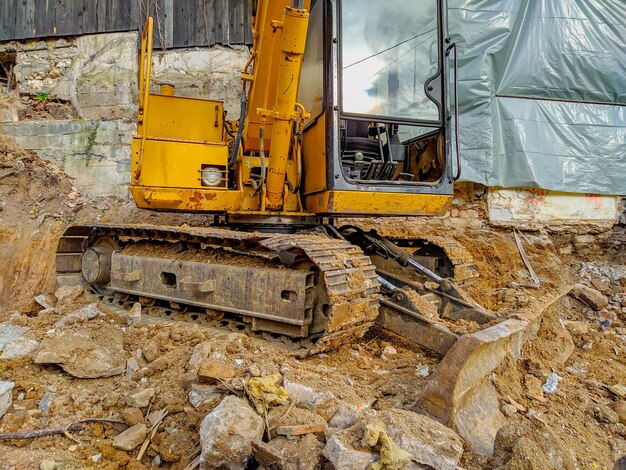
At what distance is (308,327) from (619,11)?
6.69 meters

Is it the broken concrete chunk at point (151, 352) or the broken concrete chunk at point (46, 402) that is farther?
the broken concrete chunk at point (151, 352)

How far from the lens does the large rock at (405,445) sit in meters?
1.56

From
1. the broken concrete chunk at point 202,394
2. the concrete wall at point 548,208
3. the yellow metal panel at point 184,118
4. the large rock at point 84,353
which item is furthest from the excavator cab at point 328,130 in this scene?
the concrete wall at point 548,208

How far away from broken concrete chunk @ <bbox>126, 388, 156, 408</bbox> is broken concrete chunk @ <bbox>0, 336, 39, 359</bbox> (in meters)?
1.03

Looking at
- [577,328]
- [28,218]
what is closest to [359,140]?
[577,328]

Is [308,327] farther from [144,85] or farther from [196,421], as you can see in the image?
[144,85]

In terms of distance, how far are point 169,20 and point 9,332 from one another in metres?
6.14

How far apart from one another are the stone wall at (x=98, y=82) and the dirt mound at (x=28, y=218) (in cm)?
37

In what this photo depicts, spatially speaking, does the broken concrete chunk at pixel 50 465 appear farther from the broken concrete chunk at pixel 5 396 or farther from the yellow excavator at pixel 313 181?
the yellow excavator at pixel 313 181

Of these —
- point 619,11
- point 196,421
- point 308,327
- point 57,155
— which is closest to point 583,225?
point 619,11

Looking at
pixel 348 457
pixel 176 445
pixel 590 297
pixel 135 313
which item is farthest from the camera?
pixel 590 297

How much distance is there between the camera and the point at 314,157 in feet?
11.3

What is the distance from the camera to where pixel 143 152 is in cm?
371

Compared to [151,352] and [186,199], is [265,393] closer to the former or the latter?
[151,352]
